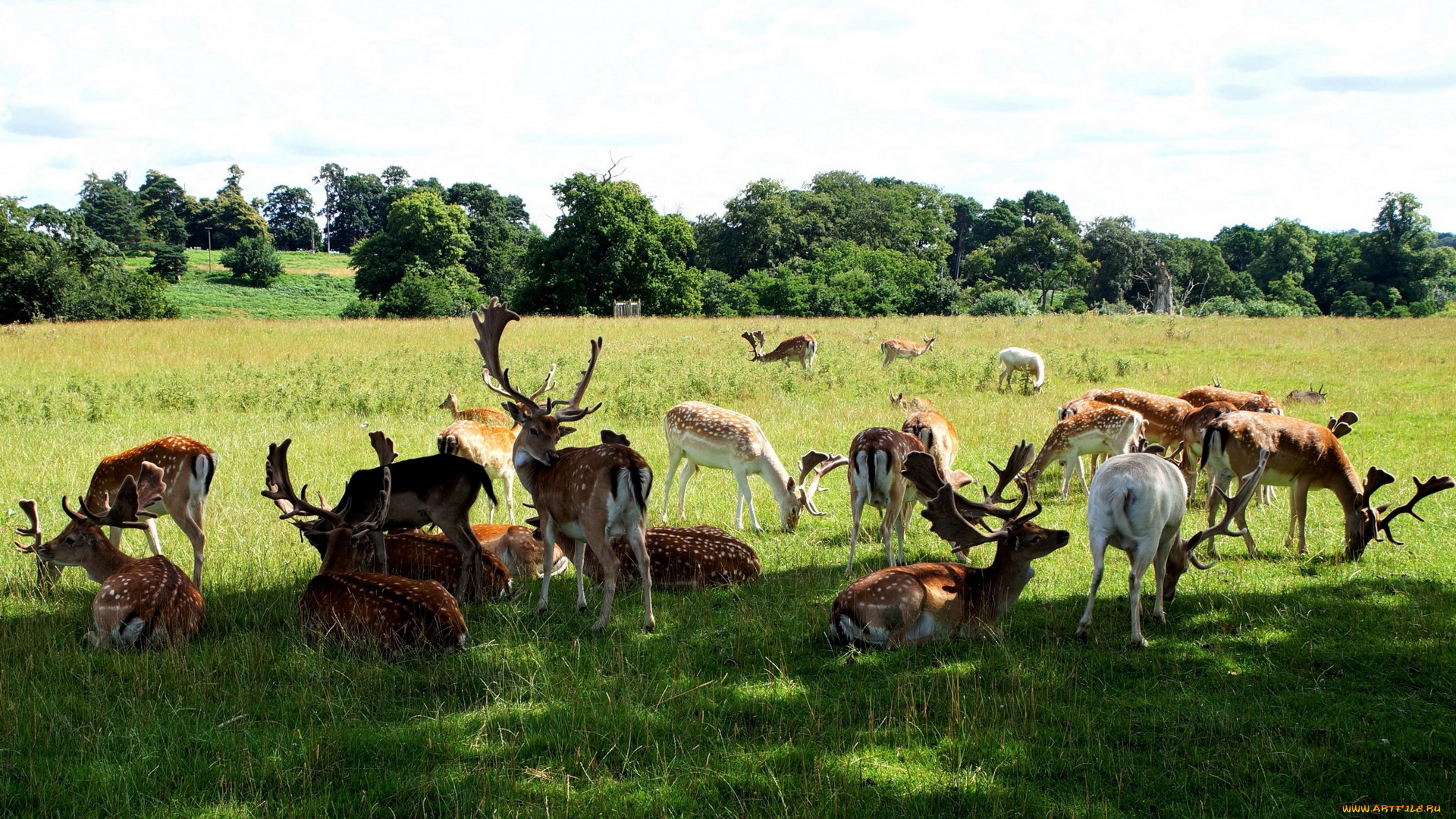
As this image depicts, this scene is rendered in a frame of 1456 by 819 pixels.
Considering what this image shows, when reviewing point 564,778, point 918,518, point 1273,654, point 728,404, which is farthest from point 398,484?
point 728,404

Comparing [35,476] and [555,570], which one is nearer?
[555,570]

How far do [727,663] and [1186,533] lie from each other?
4.41 m

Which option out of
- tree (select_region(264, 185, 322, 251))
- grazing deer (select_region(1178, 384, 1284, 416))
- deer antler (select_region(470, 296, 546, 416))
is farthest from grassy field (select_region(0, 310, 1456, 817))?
tree (select_region(264, 185, 322, 251))

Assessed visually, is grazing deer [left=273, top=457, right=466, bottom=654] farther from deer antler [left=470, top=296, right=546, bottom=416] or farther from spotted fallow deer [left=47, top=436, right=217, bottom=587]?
deer antler [left=470, top=296, right=546, bottom=416]

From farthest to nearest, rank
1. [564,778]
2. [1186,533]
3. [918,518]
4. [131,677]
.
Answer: [918,518] < [1186,533] < [131,677] < [564,778]

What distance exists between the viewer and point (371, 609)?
16.7 ft

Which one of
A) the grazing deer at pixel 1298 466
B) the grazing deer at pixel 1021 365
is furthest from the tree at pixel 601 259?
the grazing deer at pixel 1298 466

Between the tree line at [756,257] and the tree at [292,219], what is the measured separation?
9.92 m

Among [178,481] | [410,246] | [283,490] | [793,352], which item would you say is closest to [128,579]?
[283,490]

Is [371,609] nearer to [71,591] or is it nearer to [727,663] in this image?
[727,663]

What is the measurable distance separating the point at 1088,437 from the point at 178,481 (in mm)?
7422

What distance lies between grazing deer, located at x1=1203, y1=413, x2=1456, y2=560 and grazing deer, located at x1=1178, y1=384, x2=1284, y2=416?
218cm

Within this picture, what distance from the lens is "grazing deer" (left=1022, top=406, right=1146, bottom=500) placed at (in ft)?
29.3

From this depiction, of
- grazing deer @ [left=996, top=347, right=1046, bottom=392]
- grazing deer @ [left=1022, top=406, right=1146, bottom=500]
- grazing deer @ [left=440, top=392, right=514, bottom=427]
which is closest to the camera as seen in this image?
grazing deer @ [left=1022, top=406, right=1146, bottom=500]
